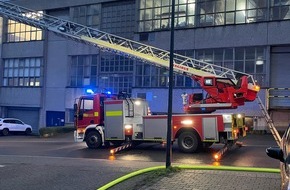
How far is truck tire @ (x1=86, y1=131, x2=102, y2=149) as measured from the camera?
58.7 ft

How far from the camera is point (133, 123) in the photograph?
17141 mm

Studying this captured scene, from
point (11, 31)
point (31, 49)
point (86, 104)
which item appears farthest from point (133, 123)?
point (11, 31)

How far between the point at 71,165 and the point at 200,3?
19523 millimetres

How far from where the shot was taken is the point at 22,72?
3938cm

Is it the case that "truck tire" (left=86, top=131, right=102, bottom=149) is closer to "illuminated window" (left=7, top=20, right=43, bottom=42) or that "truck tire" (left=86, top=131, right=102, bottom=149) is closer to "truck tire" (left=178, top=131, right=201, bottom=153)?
"truck tire" (left=178, top=131, right=201, bottom=153)

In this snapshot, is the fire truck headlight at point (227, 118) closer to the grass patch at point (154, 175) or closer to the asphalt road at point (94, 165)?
the asphalt road at point (94, 165)

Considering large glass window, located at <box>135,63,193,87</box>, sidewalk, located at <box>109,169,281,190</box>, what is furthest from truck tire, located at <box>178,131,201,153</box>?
large glass window, located at <box>135,63,193,87</box>

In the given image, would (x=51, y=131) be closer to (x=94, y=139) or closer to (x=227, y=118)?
(x=94, y=139)

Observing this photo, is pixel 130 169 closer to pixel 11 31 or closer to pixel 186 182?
pixel 186 182

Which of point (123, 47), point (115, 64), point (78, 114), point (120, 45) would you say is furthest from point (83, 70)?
point (78, 114)

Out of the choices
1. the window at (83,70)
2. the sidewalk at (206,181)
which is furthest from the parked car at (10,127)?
the sidewalk at (206,181)

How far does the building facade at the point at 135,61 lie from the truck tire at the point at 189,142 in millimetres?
9233

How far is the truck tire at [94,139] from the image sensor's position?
17.9 metres

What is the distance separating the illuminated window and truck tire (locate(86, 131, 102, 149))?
74.5 ft
